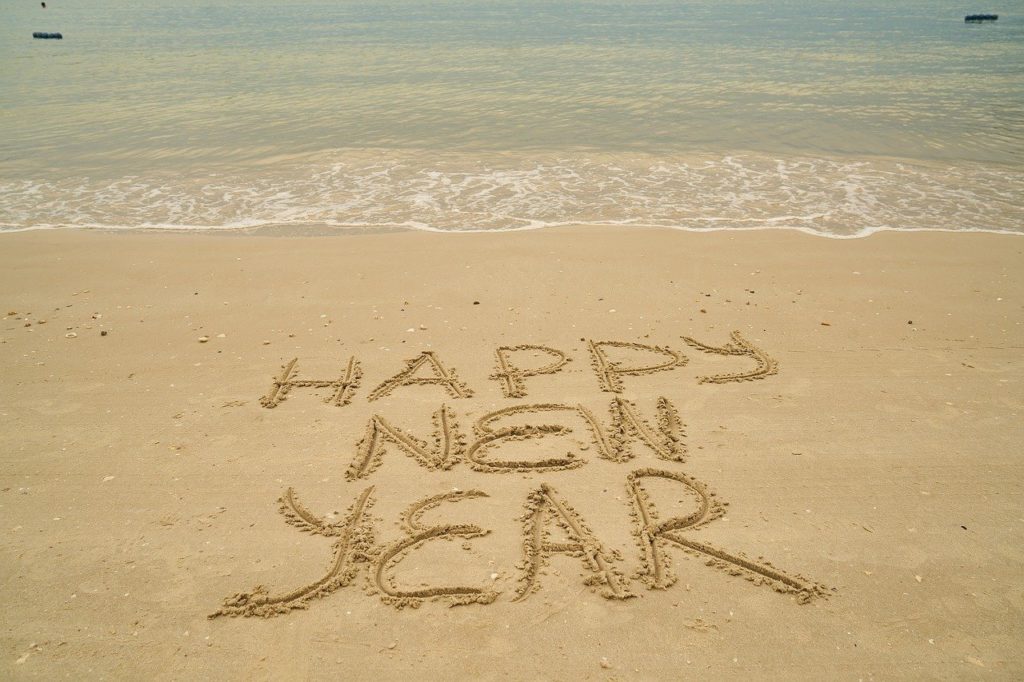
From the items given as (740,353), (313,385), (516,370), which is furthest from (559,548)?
(740,353)

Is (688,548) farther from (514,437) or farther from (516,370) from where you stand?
(516,370)

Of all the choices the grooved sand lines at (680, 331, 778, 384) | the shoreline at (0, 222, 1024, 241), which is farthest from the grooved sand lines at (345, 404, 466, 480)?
the shoreline at (0, 222, 1024, 241)

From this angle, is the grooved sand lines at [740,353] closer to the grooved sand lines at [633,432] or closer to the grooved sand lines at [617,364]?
the grooved sand lines at [617,364]

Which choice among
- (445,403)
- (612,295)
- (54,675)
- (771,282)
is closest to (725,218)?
(771,282)

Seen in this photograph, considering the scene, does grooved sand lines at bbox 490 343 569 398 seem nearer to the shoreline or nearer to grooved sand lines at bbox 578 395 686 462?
grooved sand lines at bbox 578 395 686 462

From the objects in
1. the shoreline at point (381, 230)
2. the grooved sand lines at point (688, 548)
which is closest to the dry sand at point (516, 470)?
the grooved sand lines at point (688, 548)

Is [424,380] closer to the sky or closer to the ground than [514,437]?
closer to the sky
